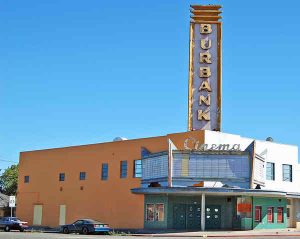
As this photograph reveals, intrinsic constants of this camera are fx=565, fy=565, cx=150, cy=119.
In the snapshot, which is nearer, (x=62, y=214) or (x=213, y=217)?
(x=213, y=217)

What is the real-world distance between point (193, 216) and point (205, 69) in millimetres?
12817

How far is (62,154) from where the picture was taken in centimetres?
5606

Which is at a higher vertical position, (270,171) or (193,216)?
(270,171)

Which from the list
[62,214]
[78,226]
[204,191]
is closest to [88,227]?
[78,226]

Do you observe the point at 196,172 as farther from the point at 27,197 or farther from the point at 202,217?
the point at 27,197

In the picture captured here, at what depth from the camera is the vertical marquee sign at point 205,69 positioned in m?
48.2

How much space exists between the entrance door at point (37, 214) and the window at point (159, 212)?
636 inches

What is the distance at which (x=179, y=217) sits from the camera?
4556 centimetres

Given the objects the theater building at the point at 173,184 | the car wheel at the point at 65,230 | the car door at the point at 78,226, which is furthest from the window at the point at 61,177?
the car door at the point at 78,226

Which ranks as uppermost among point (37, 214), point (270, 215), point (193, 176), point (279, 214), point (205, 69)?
point (205, 69)

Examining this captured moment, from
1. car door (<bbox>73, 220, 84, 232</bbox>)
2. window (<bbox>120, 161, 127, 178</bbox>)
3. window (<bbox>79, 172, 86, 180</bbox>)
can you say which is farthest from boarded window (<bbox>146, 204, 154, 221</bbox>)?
window (<bbox>79, 172, 86, 180</bbox>)

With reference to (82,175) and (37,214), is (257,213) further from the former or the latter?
(37,214)

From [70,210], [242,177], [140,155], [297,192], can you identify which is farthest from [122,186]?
[297,192]

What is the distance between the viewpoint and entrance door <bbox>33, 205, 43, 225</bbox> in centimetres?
5741
